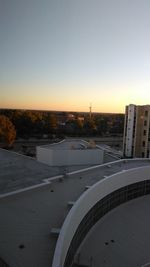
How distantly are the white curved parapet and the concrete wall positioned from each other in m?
4.46

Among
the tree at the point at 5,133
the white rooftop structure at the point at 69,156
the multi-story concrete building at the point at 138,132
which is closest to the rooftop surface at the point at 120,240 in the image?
the white rooftop structure at the point at 69,156

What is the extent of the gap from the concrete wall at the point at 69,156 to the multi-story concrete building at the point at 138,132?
11741mm

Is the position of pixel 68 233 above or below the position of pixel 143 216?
above

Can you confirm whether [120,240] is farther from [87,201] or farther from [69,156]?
[69,156]

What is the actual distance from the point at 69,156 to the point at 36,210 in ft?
22.7

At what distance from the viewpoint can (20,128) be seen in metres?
36.9

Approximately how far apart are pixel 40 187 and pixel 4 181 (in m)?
2.09

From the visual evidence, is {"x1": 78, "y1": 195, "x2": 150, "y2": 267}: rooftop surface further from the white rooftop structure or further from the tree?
the tree

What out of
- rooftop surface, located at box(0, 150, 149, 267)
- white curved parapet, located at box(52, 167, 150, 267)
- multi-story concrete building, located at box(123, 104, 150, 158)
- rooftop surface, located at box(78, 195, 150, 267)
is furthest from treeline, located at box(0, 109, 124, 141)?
rooftop surface, located at box(78, 195, 150, 267)

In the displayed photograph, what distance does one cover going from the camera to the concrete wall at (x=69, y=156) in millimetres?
13508

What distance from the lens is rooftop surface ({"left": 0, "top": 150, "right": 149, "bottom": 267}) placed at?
5012 millimetres

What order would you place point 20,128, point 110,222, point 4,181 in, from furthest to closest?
point 20,128 < point 4,181 < point 110,222

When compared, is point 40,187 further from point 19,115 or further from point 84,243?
point 19,115

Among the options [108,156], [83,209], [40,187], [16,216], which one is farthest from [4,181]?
[108,156]
